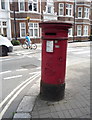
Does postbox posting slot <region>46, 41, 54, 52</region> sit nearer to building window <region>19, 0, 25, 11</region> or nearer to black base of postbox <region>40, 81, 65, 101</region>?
black base of postbox <region>40, 81, 65, 101</region>

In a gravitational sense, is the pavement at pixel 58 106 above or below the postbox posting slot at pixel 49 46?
below

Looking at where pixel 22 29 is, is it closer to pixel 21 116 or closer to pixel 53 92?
pixel 53 92

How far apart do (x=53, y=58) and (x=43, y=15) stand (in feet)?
71.8

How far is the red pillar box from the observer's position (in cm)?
400

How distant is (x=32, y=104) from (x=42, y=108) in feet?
1.03

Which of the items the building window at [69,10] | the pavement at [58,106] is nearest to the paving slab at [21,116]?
the pavement at [58,106]

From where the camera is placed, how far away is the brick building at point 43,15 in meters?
22.3

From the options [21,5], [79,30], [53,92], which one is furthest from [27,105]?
[79,30]

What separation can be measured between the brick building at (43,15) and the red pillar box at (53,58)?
58.8ft

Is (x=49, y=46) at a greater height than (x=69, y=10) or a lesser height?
lesser

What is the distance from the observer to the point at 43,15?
81.5ft

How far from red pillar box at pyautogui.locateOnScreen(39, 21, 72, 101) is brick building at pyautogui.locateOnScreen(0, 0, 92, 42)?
17937 millimetres

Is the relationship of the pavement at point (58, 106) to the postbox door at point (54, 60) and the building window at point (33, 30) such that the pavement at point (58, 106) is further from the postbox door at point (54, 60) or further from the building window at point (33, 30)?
the building window at point (33, 30)

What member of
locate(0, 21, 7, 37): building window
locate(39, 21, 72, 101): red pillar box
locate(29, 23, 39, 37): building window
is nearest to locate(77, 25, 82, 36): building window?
locate(29, 23, 39, 37): building window
